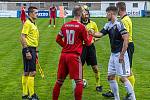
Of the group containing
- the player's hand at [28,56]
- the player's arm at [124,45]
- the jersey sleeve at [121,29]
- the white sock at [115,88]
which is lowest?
the white sock at [115,88]

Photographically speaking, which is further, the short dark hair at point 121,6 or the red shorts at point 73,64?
the short dark hair at point 121,6

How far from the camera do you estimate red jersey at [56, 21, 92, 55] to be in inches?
388

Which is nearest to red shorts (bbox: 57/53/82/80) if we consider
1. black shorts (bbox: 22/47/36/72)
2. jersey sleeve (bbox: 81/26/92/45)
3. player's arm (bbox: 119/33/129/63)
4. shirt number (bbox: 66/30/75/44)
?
shirt number (bbox: 66/30/75/44)

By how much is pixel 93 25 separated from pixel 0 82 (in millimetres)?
3418

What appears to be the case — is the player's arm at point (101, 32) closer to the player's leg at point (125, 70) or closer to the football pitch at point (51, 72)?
the player's leg at point (125, 70)

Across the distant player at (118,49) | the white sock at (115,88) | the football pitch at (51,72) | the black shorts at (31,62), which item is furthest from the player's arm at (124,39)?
the black shorts at (31,62)

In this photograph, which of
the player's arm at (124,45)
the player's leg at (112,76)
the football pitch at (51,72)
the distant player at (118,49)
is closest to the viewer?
the player's arm at (124,45)

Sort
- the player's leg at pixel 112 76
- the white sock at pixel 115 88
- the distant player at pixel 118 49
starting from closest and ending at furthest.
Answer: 1. the distant player at pixel 118 49
2. the player's leg at pixel 112 76
3. the white sock at pixel 115 88

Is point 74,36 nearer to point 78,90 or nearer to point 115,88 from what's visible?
point 78,90

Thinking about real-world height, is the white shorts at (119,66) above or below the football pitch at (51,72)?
above

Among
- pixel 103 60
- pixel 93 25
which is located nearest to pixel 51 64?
pixel 103 60

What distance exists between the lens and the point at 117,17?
35.4 feet

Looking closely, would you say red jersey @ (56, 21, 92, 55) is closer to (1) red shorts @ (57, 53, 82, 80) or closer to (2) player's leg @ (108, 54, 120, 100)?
(1) red shorts @ (57, 53, 82, 80)

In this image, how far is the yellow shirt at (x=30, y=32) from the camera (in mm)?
10969
